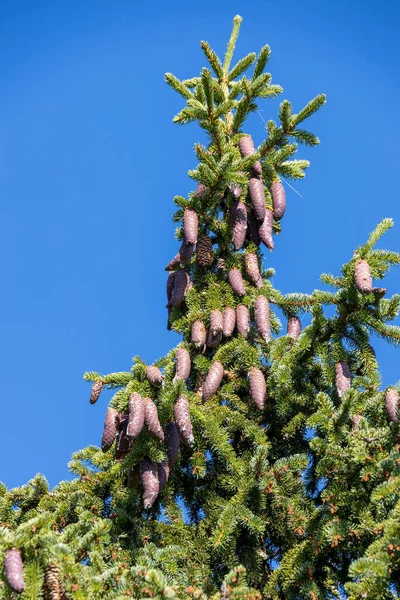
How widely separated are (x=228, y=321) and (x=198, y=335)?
0.27m

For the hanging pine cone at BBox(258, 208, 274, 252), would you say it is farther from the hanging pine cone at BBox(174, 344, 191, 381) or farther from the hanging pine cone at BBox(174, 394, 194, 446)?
the hanging pine cone at BBox(174, 394, 194, 446)

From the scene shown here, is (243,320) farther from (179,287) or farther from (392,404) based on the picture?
(392,404)

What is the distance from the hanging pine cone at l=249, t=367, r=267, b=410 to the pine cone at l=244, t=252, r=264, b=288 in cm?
104

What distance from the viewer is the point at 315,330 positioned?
209 inches

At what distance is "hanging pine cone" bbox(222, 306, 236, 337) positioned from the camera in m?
5.58

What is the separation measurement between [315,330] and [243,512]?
58.1 inches

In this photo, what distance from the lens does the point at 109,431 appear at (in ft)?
14.9

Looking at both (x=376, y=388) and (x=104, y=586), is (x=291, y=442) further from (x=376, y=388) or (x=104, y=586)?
(x=104, y=586)

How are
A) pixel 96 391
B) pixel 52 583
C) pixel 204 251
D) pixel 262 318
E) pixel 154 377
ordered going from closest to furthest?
pixel 52 583
pixel 154 377
pixel 96 391
pixel 262 318
pixel 204 251

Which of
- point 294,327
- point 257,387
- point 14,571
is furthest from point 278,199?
point 14,571

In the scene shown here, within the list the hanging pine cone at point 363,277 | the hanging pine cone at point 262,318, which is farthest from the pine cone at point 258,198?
the hanging pine cone at point 363,277

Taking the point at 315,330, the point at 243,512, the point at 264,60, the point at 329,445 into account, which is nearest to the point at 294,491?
the point at 243,512

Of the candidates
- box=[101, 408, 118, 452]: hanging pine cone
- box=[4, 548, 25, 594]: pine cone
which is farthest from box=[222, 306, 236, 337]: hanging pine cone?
box=[4, 548, 25, 594]: pine cone

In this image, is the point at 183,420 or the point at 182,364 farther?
the point at 182,364
